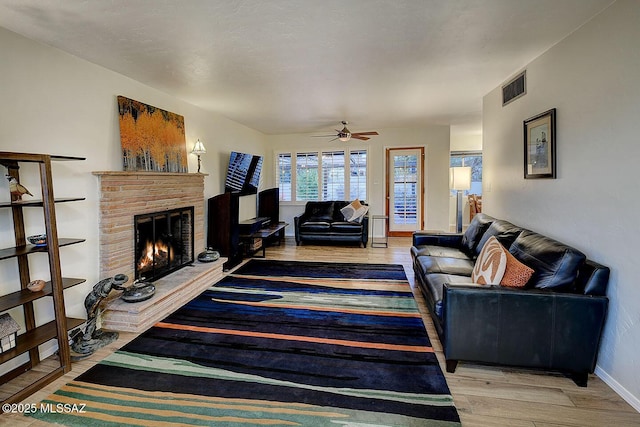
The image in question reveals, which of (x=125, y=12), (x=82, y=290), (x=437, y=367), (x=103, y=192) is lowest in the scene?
(x=437, y=367)

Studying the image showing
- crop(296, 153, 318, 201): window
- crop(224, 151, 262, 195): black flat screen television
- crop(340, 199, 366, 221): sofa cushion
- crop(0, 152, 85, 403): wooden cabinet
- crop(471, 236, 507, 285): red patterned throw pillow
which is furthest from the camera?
crop(296, 153, 318, 201): window

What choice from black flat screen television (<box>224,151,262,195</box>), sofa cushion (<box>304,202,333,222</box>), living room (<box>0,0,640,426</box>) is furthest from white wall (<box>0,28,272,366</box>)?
sofa cushion (<box>304,202,333,222</box>)

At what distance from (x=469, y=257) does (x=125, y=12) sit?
3909mm

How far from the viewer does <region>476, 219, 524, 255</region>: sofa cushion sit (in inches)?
116

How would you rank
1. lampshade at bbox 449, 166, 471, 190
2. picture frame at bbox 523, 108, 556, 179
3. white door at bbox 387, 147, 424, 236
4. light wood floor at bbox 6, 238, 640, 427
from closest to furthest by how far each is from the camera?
1. light wood floor at bbox 6, 238, 640, 427
2. picture frame at bbox 523, 108, 556, 179
3. lampshade at bbox 449, 166, 471, 190
4. white door at bbox 387, 147, 424, 236

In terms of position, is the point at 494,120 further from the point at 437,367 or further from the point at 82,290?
the point at 82,290

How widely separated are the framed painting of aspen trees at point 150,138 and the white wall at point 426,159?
381 centimetres

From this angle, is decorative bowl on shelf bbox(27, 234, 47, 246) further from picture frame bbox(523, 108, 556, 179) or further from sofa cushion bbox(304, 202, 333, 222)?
sofa cushion bbox(304, 202, 333, 222)

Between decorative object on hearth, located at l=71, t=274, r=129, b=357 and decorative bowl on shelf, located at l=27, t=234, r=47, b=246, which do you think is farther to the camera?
decorative object on hearth, located at l=71, t=274, r=129, b=357

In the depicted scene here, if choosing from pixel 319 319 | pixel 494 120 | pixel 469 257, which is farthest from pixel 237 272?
pixel 494 120

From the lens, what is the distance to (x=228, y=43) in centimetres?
256

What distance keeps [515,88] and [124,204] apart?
14.5 ft

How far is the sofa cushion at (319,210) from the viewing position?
7.01 meters

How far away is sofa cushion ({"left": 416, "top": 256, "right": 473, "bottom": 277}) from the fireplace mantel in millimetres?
3094
